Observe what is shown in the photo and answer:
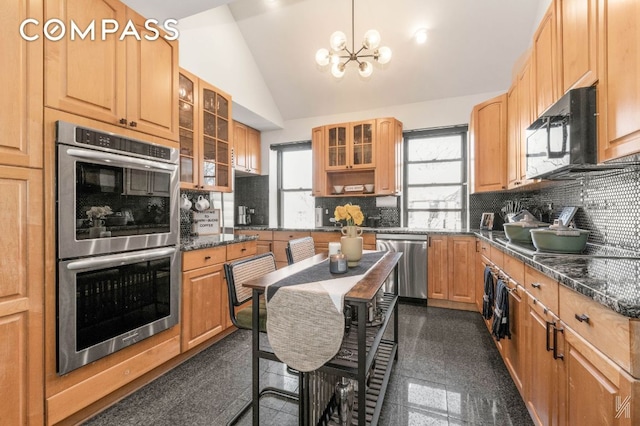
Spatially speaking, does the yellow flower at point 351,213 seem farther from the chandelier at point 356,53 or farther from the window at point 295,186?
the window at point 295,186

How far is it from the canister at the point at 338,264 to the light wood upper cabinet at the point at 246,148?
10.9 feet

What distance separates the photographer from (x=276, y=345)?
1354 millimetres

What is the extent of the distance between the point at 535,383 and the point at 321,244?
288 centimetres

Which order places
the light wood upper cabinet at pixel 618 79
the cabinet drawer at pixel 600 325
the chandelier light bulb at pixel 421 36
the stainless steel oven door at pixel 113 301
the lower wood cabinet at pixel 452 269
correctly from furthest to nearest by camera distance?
the lower wood cabinet at pixel 452 269
the chandelier light bulb at pixel 421 36
the stainless steel oven door at pixel 113 301
the light wood upper cabinet at pixel 618 79
the cabinet drawer at pixel 600 325

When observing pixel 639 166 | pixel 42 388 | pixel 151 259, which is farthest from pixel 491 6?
pixel 42 388

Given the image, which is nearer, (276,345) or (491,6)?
(276,345)

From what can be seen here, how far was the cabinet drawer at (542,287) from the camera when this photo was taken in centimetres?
128

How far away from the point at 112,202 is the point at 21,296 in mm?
630

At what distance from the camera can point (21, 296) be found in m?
1.42

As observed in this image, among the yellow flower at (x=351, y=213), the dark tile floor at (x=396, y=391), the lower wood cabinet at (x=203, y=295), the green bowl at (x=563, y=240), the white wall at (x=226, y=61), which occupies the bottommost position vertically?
the dark tile floor at (x=396, y=391)

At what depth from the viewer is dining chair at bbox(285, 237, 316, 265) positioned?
7.34ft

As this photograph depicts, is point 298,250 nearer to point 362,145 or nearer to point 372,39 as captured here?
point 372,39

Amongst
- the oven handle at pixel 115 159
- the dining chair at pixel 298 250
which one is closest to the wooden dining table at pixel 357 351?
the dining chair at pixel 298 250

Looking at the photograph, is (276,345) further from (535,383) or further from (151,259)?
(535,383)
